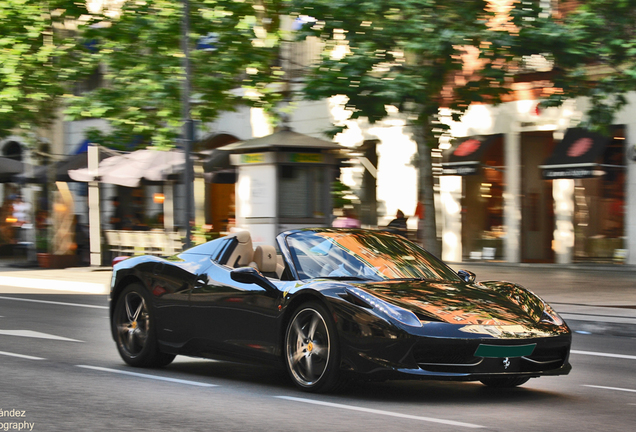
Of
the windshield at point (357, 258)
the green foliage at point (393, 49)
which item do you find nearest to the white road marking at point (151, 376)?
the windshield at point (357, 258)

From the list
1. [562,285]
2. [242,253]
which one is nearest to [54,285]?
[562,285]

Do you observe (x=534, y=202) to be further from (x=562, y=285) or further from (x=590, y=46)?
(x=590, y=46)

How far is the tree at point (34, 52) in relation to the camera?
73.1 feet

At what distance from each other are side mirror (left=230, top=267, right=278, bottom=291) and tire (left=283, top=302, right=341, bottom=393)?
0.35m

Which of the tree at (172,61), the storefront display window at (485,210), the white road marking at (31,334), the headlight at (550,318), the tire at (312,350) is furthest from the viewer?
the storefront display window at (485,210)

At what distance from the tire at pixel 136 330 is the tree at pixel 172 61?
11795mm

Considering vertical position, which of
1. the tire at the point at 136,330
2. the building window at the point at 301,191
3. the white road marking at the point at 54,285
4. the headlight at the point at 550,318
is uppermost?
the building window at the point at 301,191

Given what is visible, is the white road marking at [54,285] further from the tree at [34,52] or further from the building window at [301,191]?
the tree at [34,52]

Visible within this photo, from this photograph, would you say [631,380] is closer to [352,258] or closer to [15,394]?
[352,258]

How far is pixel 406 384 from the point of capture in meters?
7.38

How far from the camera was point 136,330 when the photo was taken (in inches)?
335

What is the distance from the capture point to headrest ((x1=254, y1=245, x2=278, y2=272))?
7918mm

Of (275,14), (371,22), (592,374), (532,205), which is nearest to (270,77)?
(275,14)

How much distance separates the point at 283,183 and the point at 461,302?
11800 millimetres
